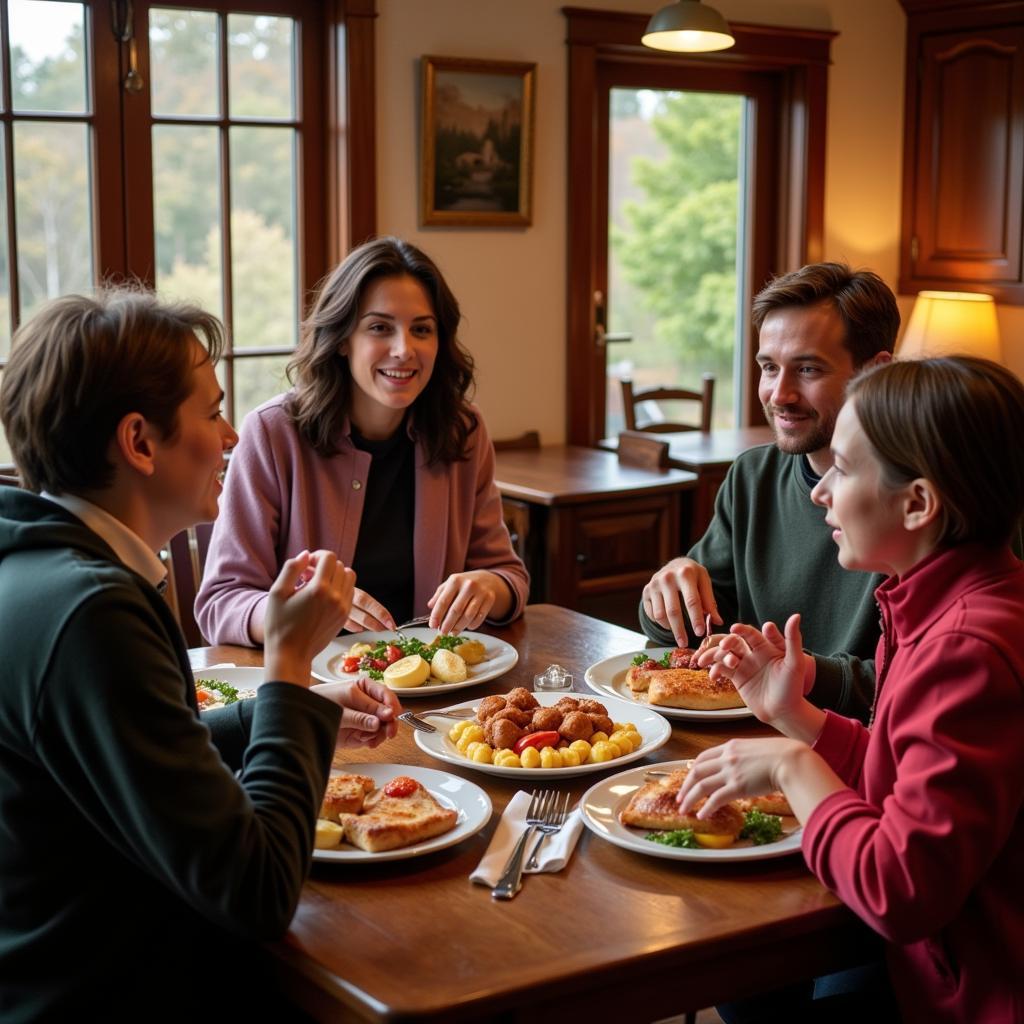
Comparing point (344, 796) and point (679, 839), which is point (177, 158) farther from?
point (679, 839)

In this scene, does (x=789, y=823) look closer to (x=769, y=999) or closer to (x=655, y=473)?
(x=769, y=999)

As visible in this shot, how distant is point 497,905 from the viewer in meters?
Result: 1.37

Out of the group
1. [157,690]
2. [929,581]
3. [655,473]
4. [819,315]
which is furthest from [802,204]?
[157,690]

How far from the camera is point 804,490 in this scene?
7.48ft

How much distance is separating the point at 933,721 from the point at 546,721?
0.58m

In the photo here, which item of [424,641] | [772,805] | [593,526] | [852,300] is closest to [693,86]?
[593,526]

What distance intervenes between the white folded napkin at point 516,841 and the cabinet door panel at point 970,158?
4.14m

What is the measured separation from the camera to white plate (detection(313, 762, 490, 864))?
1445 millimetres

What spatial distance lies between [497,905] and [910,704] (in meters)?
0.44

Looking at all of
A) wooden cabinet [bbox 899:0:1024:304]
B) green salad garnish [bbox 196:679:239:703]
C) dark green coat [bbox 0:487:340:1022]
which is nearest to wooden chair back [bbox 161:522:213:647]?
green salad garnish [bbox 196:679:239:703]

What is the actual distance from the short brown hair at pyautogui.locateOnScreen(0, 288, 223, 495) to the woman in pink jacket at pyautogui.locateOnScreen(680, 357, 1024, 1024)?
2.21ft

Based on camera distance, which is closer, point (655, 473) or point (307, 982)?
point (307, 982)

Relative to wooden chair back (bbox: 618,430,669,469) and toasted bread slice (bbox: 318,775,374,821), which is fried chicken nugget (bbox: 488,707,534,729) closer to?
toasted bread slice (bbox: 318,775,374,821)

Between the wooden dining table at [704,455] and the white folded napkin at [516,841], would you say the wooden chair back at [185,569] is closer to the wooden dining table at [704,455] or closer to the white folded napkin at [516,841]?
the white folded napkin at [516,841]
